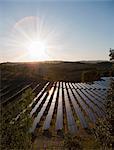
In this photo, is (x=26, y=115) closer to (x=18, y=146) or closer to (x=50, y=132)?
(x=18, y=146)

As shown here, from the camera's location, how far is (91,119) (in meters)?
21.3

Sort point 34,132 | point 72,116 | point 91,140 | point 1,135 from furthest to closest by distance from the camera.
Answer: point 72,116 < point 34,132 < point 91,140 < point 1,135

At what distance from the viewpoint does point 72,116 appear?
22.7 metres

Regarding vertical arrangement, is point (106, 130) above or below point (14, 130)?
below

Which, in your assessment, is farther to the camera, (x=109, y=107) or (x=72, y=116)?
(x=72, y=116)

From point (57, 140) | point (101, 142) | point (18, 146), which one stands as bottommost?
point (57, 140)

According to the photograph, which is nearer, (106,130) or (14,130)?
(14,130)

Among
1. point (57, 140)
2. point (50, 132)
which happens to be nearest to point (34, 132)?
point (50, 132)

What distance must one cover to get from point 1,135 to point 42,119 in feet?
49.9

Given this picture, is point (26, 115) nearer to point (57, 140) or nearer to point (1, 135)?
point (1, 135)

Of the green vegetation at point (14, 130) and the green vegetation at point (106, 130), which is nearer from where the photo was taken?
the green vegetation at point (14, 130)

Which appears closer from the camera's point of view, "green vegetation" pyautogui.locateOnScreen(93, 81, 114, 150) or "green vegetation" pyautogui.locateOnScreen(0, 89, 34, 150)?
"green vegetation" pyautogui.locateOnScreen(0, 89, 34, 150)

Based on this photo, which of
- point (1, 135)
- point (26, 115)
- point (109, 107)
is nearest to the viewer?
point (1, 135)

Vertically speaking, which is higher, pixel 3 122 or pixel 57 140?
pixel 3 122
